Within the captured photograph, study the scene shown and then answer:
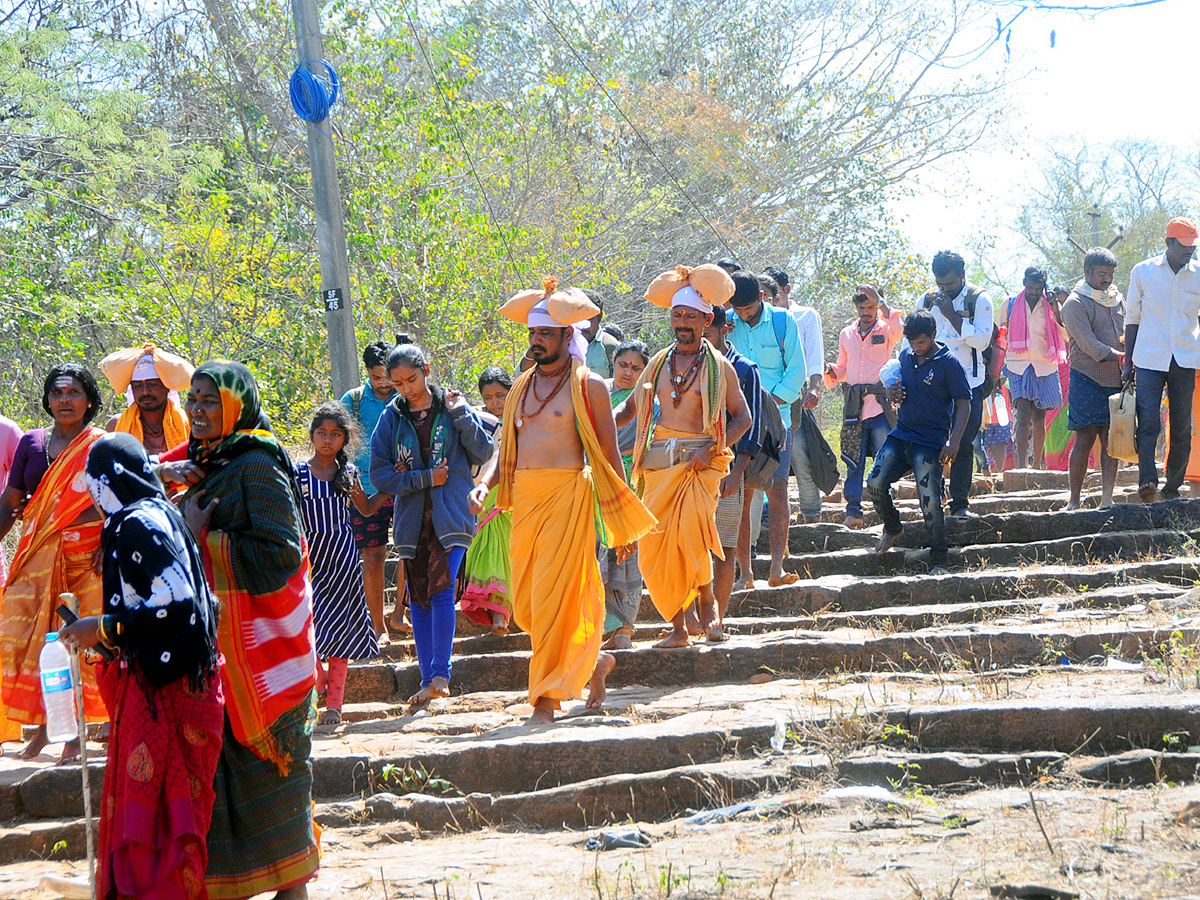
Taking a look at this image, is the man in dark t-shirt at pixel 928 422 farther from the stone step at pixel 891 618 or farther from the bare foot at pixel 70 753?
the bare foot at pixel 70 753

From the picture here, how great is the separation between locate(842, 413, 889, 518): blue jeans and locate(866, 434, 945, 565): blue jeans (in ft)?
3.86

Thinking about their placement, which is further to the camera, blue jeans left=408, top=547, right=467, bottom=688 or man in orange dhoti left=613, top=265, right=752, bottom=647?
man in orange dhoti left=613, top=265, right=752, bottom=647

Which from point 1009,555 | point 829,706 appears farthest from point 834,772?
point 1009,555

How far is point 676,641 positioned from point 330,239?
15.5 ft

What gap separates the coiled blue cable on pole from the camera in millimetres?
9672

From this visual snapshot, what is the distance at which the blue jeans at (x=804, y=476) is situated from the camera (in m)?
10.0

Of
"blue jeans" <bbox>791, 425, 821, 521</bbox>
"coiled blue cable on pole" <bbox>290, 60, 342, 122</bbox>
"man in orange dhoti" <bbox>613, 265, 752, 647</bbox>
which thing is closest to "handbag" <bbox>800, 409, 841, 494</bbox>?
"blue jeans" <bbox>791, 425, 821, 521</bbox>

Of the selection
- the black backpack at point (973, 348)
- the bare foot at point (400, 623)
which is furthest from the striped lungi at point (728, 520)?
the black backpack at point (973, 348)

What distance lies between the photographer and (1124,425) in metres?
9.28

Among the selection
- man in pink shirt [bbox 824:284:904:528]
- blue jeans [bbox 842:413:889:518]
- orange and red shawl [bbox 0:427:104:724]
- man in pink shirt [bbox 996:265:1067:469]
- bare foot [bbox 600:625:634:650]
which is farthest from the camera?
man in pink shirt [bbox 996:265:1067:469]

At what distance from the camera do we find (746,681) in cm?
709

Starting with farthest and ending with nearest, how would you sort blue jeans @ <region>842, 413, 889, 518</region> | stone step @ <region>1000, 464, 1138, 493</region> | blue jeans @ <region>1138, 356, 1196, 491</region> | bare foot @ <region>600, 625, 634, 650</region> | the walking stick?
stone step @ <region>1000, 464, 1138, 493</region> → blue jeans @ <region>842, 413, 889, 518</region> → blue jeans @ <region>1138, 356, 1196, 491</region> → bare foot @ <region>600, 625, 634, 650</region> → the walking stick

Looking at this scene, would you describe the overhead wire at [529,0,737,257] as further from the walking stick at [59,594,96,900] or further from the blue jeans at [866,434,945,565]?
the walking stick at [59,594,96,900]

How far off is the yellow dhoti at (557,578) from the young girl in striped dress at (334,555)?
1160mm
